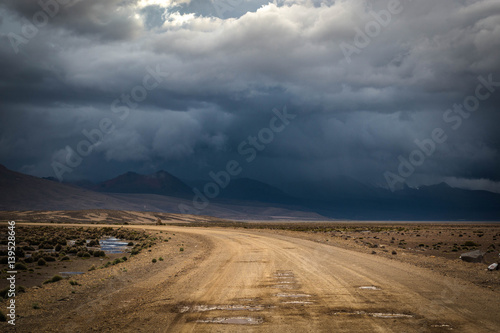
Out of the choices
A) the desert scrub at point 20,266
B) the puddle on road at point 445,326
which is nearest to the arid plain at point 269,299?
the puddle on road at point 445,326

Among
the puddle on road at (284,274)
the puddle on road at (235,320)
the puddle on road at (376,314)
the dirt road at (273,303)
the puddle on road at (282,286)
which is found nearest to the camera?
the dirt road at (273,303)

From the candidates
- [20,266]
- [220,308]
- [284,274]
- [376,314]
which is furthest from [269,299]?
[20,266]

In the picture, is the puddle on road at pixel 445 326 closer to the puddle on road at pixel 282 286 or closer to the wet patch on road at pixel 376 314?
the wet patch on road at pixel 376 314

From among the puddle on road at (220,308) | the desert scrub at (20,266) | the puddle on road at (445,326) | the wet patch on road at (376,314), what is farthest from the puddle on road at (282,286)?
the desert scrub at (20,266)

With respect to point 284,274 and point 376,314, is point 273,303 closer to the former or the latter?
point 376,314

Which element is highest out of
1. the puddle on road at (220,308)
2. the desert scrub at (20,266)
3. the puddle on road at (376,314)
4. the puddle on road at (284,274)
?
the puddle on road at (376,314)

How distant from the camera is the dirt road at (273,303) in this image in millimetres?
8195

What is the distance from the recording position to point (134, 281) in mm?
14445

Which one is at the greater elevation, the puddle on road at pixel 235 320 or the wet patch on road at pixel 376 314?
the wet patch on road at pixel 376 314

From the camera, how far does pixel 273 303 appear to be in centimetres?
1004

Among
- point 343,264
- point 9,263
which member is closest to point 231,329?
point 343,264

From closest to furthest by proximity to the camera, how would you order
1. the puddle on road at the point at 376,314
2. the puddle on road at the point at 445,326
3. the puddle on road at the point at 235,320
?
1. the puddle on road at the point at 445,326
2. the puddle on road at the point at 235,320
3. the puddle on road at the point at 376,314

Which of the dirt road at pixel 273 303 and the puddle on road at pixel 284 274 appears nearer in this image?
the dirt road at pixel 273 303

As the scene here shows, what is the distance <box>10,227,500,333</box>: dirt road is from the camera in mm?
8195
